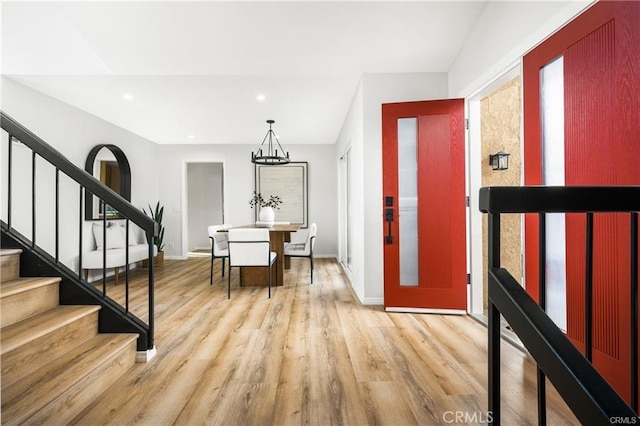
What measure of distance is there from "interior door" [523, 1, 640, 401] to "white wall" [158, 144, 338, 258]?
511cm

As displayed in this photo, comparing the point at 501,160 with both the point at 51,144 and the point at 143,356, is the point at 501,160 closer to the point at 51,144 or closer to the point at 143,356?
the point at 143,356

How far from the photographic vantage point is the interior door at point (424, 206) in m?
3.09

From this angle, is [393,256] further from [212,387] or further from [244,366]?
[212,387]

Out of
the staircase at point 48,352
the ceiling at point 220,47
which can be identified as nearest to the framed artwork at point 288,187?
the ceiling at point 220,47

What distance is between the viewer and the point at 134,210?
217cm

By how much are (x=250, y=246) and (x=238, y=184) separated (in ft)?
11.4

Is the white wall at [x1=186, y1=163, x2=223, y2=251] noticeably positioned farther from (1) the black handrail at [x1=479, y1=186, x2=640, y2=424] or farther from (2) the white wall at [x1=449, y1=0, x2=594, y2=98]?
(1) the black handrail at [x1=479, y1=186, x2=640, y2=424]

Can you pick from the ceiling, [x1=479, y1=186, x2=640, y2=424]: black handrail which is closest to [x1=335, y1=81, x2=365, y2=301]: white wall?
the ceiling

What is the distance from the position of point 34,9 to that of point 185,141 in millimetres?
3953

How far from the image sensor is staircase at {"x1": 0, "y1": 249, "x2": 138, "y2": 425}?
1497 millimetres

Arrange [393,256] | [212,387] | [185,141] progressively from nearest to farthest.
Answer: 1. [212,387]
2. [393,256]
3. [185,141]

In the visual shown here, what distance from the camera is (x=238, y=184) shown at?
698cm

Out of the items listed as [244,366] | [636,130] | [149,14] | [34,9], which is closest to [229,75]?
[149,14]
